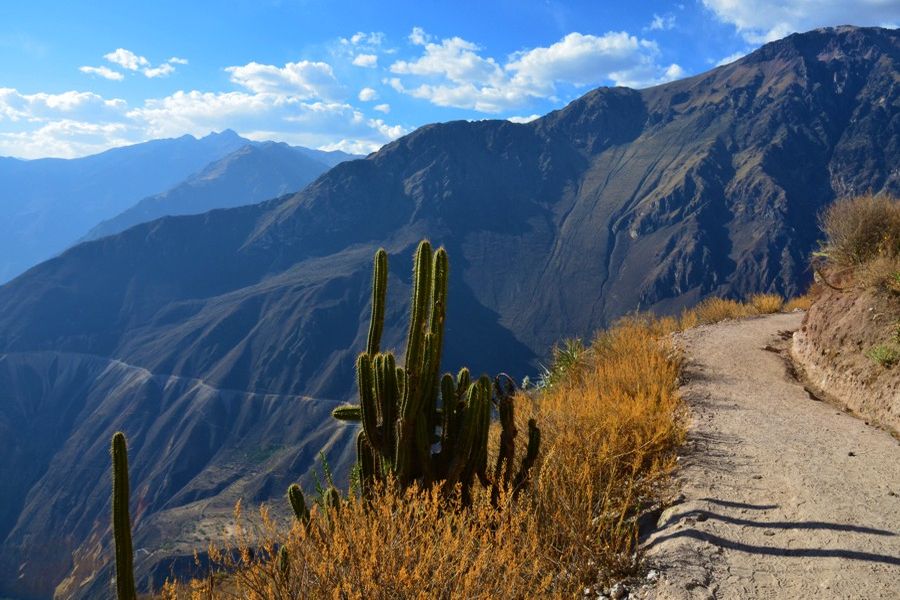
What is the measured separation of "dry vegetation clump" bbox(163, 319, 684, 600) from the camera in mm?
3041

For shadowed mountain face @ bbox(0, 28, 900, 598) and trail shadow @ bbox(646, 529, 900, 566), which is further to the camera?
shadowed mountain face @ bbox(0, 28, 900, 598)

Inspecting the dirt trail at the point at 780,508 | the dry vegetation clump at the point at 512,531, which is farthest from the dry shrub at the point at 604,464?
the dirt trail at the point at 780,508

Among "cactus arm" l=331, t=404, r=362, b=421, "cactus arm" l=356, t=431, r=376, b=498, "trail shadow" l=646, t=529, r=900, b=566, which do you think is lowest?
"trail shadow" l=646, t=529, r=900, b=566

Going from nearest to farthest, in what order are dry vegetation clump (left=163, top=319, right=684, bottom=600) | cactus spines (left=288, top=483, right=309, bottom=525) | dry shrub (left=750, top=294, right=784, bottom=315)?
dry vegetation clump (left=163, top=319, right=684, bottom=600) < cactus spines (left=288, top=483, right=309, bottom=525) < dry shrub (left=750, top=294, right=784, bottom=315)

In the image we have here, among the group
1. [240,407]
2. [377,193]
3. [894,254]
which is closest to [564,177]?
[377,193]

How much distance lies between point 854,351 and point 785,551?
5.57 meters

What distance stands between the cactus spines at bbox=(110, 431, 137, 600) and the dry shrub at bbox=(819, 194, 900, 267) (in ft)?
Result: 35.0

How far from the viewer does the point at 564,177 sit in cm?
14862

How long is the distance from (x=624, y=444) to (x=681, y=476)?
22.4 inches

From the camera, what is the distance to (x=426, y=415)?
5367mm

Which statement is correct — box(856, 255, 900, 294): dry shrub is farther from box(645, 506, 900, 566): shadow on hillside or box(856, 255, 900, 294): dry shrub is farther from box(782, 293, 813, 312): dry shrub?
box(782, 293, 813, 312): dry shrub

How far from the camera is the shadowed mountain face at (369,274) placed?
258 ft

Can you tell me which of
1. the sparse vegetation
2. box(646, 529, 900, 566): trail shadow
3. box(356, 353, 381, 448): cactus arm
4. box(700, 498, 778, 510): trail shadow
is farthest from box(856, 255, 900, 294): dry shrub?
box(356, 353, 381, 448): cactus arm

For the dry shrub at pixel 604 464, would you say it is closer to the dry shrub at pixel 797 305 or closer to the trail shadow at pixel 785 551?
the trail shadow at pixel 785 551
